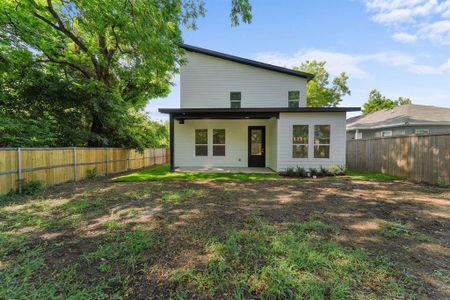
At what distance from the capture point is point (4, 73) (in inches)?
349

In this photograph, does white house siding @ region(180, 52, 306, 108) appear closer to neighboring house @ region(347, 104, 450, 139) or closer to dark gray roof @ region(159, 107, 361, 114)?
dark gray roof @ region(159, 107, 361, 114)

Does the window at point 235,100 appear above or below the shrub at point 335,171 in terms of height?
above

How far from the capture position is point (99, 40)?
11.5 meters

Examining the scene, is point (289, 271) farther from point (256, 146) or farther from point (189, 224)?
point (256, 146)

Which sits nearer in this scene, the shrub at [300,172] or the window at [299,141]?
the shrub at [300,172]

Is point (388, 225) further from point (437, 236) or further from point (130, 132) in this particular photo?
point (130, 132)

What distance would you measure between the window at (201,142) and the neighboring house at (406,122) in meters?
12.7

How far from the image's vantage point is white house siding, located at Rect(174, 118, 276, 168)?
11789 millimetres

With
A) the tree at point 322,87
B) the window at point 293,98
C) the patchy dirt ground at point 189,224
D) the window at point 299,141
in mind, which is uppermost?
the tree at point 322,87

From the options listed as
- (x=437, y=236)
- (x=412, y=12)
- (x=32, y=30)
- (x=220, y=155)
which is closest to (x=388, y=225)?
(x=437, y=236)

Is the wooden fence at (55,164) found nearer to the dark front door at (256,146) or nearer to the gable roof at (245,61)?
the gable roof at (245,61)

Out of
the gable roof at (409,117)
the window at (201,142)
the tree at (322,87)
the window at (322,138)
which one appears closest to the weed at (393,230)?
the window at (322,138)

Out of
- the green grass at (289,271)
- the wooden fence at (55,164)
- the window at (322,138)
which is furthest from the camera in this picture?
the window at (322,138)

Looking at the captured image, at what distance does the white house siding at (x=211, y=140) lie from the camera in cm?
1179
